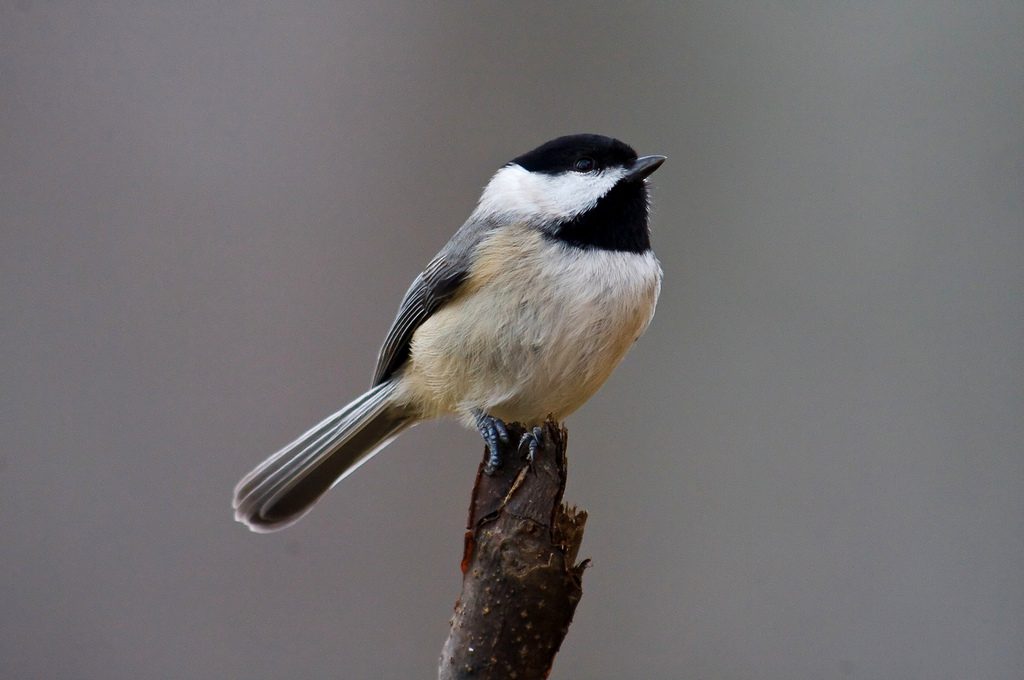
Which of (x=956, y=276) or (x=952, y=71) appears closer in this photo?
(x=956, y=276)

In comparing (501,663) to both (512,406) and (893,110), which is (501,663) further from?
(893,110)

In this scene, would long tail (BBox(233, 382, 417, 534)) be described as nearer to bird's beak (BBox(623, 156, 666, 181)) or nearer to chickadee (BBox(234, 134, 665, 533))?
chickadee (BBox(234, 134, 665, 533))

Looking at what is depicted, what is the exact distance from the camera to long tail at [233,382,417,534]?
2.24 m

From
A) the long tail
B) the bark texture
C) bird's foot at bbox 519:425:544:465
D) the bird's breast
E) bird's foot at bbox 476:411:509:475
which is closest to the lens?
the bark texture

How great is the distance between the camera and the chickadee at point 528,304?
74.2 inches

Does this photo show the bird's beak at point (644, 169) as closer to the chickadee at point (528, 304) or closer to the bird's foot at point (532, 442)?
the chickadee at point (528, 304)

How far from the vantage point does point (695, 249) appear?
3.21 meters

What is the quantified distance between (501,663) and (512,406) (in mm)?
681

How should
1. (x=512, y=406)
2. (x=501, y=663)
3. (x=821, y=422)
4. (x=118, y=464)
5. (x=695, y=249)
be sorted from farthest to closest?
1. (x=695, y=249)
2. (x=821, y=422)
3. (x=118, y=464)
4. (x=512, y=406)
5. (x=501, y=663)

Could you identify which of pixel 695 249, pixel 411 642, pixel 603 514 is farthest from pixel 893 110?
pixel 411 642

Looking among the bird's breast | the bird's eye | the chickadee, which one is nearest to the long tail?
the chickadee

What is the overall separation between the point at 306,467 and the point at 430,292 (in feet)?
1.78

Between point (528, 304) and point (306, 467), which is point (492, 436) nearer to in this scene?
point (528, 304)

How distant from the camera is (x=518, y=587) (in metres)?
1.44
